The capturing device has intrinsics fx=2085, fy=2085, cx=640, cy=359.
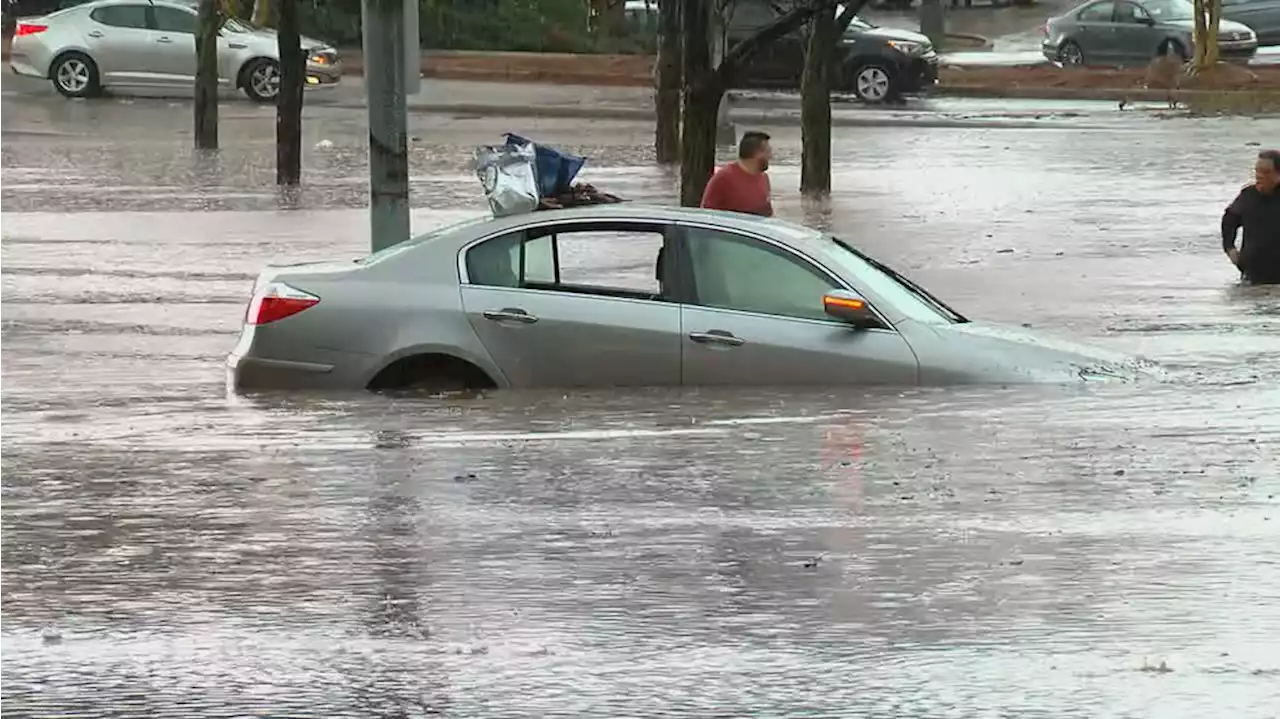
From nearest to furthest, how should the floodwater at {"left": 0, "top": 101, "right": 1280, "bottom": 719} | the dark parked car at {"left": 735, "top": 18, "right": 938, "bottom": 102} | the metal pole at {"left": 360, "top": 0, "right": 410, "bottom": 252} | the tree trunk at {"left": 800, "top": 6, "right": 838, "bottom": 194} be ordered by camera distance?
the floodwater at {"left": 0, "top": 101, "right": 1280, "bottom": 719}, the metal pole at {"left": 360, "top": 0, "right": 410, "bottom": 252}, the tree trunk at {"left": 800, "top": 6, "right": 838, "bottom": 194}, the dark parked car at {"left": 735, "top": 18, "right": 938, "bottom": 102}

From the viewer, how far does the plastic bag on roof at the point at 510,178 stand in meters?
11.3

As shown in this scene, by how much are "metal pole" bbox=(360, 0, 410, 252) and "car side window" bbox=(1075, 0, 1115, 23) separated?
2825 centimetres

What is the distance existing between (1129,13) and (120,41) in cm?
1870

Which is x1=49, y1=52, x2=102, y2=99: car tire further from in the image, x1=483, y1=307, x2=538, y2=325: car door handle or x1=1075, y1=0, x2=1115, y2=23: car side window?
x1=483, y1=307, x2=538, y2=325: car door handle

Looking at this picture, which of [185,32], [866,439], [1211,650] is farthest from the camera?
[185,32]

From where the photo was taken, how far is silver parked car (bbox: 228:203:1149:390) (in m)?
10.4

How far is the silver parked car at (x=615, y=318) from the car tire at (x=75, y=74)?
24498 mm

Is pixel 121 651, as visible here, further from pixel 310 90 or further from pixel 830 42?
pixel 310 90

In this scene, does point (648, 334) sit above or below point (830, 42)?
below

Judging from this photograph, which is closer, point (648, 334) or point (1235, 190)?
point (648, 334)

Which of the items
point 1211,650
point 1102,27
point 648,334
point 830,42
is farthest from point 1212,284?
point 1102,27

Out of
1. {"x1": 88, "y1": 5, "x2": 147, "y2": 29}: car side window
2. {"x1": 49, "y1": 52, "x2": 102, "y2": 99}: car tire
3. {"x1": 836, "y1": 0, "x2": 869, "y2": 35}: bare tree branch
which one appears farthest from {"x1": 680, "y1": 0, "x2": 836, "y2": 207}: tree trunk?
{"x1": 49, "y1": 52, "x2": 102, "y2": 99}: car tire

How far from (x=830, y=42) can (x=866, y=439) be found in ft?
39.5

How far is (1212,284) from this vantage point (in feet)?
54.5
